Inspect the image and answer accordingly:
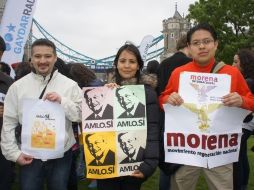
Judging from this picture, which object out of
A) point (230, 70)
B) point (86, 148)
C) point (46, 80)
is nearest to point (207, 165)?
point (230, 70)

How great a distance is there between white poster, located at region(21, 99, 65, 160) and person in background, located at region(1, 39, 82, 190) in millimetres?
55

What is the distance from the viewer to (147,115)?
128 inches

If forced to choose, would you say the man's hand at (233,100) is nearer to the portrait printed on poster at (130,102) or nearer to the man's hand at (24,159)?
the portrait printed on poster at (130,102)

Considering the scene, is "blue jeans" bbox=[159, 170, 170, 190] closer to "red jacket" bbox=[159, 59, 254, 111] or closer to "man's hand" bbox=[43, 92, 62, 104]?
"red jacket" bbox=[159, 59, 254, 111]

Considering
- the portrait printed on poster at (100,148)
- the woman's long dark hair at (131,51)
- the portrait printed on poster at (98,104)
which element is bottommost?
the portrait printed on poster at (100,148)

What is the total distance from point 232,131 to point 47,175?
1641 mm

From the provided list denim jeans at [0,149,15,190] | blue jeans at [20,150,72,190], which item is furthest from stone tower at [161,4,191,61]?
blue jeans at [20,150,72,190]

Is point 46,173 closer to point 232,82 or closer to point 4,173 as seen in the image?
point 4,173

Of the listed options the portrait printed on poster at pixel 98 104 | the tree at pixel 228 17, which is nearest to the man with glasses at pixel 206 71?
the portrait printed on poster at pixel 98 104

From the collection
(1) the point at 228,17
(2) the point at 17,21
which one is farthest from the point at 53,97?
(1) the point at 228,17

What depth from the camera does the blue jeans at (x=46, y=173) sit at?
134 inches

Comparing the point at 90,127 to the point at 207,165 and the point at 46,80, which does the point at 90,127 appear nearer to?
the point at 46,80

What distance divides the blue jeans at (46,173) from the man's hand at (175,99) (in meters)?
1.05

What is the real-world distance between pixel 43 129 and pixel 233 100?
158 cm
